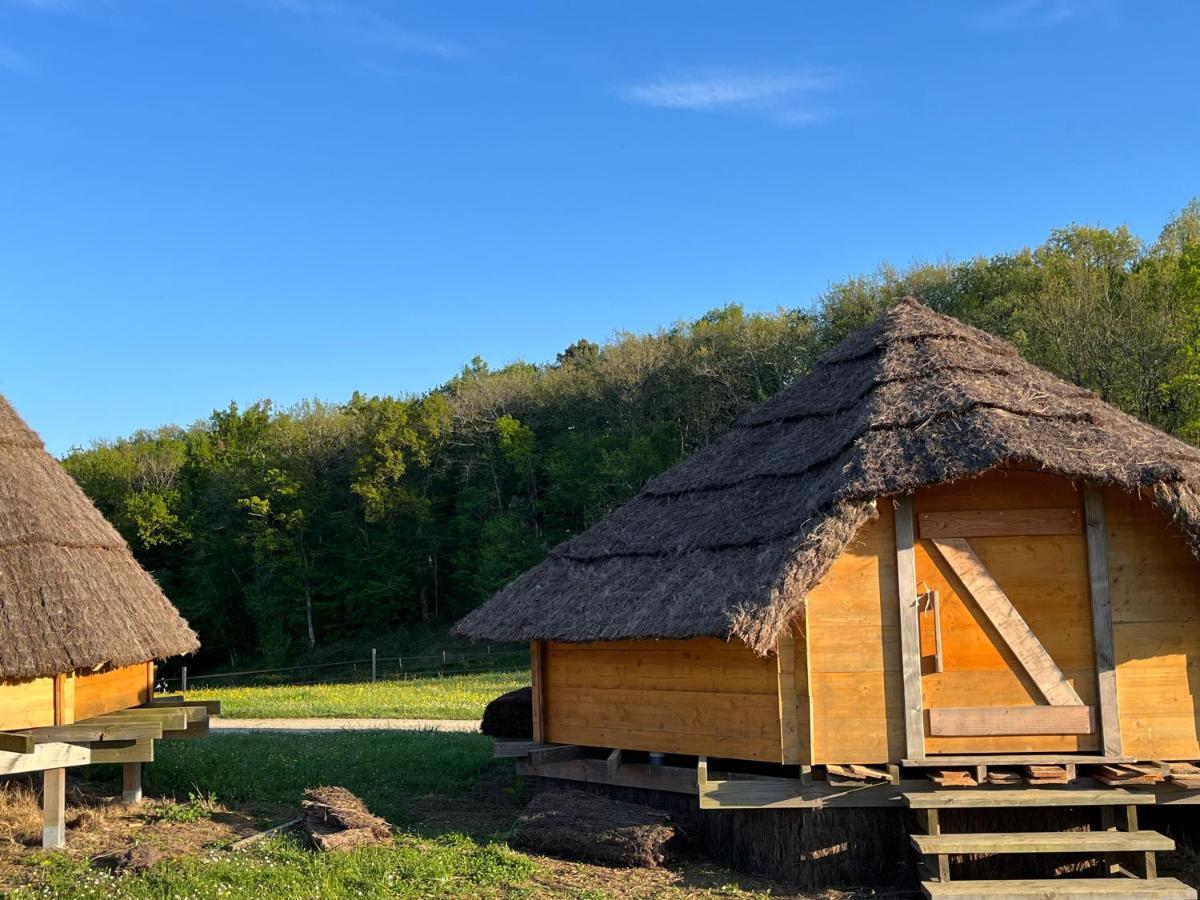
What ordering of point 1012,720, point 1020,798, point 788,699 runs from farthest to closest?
point 788,699 < point 1012,720 < point 1020,798

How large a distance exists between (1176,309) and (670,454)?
19395 millimetres

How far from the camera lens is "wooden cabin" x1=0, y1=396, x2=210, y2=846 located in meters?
11.0

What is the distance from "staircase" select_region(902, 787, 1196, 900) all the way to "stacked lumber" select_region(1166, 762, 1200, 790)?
0.29 metres

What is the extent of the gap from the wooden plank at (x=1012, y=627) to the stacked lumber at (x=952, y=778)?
3.74 ft

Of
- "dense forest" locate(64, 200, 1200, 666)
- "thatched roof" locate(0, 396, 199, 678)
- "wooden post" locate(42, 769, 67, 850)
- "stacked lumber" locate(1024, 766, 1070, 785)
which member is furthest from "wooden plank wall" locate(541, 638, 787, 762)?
"dense forest" locate(64, 200, 1200, 666)

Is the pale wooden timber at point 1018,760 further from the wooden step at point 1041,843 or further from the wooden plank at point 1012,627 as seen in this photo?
the wooden step at point 1041,843

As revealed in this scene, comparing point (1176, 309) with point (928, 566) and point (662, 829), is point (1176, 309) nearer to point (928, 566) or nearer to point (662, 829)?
point (928, 566)

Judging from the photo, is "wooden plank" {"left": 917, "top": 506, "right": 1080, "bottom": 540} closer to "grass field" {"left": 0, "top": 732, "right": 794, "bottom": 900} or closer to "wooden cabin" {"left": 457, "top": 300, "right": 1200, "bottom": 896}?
"wooden cabin" {"left": 457, "top": 300, "right": 1200, "bottom": 896}

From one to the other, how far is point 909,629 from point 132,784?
9.98 metres

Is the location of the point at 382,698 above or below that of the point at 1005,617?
below

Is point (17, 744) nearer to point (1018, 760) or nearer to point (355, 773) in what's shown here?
point (355, 773)

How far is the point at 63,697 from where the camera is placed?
12227 millimetres

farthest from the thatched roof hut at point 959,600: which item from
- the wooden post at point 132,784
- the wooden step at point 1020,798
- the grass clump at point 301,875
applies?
the wooden post at point 132,784

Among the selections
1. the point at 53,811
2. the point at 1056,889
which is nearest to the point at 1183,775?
the point at 1056,889
